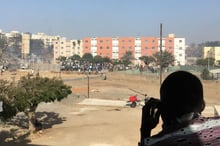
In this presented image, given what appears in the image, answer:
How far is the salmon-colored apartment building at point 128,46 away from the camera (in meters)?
113

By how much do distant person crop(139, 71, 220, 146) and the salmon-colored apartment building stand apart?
11128 cm

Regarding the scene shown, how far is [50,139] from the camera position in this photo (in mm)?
15180

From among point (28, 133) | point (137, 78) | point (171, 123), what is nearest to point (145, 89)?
point (137, 78)

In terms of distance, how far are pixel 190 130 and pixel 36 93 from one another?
14.5 m

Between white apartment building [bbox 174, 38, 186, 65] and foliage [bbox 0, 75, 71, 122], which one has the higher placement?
white apartment building [bbox 174, 38, 186, 65]

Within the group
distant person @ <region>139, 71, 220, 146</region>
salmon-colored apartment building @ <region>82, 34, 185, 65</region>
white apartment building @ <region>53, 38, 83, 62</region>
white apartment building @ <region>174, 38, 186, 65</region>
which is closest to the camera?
distant person @ <region>139, 71, 220, 146</region>

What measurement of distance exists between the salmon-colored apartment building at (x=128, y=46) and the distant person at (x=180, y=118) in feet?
365

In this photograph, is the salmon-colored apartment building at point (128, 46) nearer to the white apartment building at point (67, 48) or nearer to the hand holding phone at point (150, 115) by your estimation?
the white apartment building at point (67, 48)

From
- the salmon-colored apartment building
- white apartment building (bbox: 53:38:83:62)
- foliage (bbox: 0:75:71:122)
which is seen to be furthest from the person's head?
white apartment building (bbox: 53:38:83:62)

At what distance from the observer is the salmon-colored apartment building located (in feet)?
371

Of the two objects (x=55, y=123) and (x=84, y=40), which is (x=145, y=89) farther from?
(x=84, y=40)

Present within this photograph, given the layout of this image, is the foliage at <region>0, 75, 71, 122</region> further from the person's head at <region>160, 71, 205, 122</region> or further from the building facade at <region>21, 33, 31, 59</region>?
the building facade at <region>21, 33, 31, 59</region>

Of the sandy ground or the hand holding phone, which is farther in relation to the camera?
the sandy ground

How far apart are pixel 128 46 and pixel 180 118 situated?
11916 centimetres
